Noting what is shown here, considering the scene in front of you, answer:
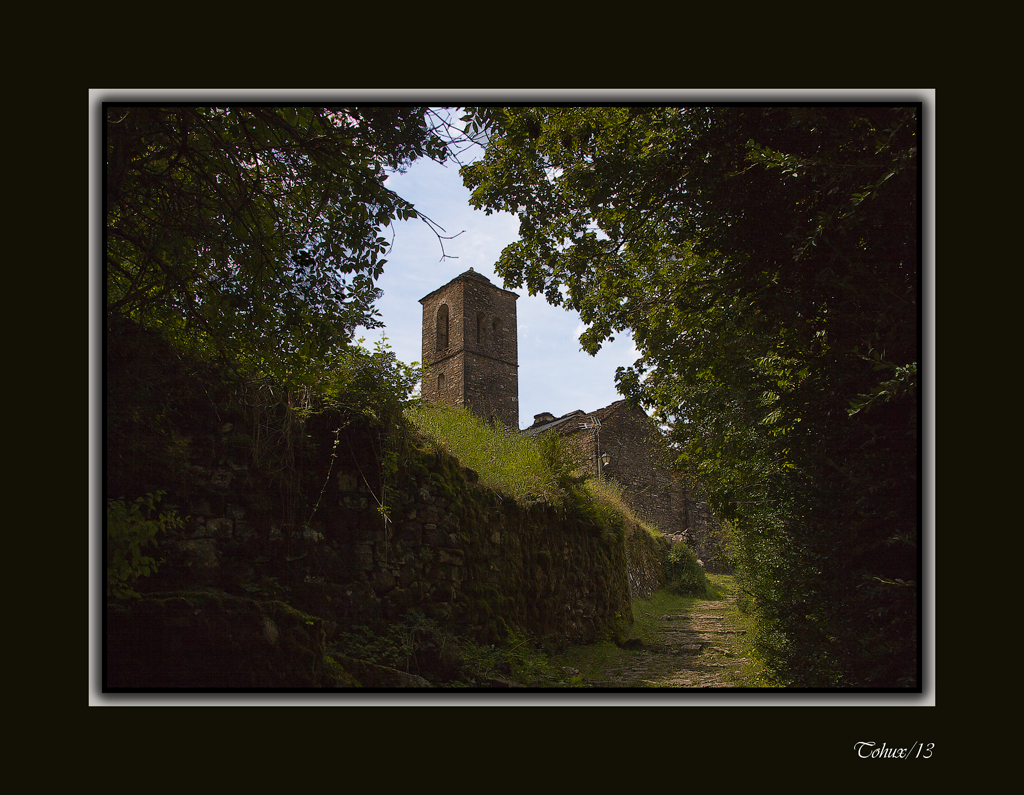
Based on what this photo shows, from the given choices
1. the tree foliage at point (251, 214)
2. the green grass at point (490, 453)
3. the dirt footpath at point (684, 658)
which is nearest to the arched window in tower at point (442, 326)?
the green grass at point (490, 453)

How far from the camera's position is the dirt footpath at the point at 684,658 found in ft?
16.0

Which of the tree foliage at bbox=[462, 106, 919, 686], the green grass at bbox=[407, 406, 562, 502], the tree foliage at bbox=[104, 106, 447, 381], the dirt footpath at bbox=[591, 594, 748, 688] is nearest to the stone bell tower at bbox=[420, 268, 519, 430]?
the green grass at bbox=[407, 406, 562, 502]

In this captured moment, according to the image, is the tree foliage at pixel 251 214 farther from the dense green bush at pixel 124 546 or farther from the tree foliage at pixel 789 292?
the dense green bush at pixel 124 546

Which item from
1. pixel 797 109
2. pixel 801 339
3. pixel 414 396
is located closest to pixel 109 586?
pixel 414 396

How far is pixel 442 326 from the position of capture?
15094mm

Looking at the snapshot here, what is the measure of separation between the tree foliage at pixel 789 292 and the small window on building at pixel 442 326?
394 inches

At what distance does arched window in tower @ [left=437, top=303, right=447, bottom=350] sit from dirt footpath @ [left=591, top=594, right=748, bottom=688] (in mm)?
8779

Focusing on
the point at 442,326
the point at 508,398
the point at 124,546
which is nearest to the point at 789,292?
the point at 124,546

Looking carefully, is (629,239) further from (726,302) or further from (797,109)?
(797,109)

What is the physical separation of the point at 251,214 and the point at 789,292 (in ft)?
11.0

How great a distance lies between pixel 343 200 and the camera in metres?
3.56

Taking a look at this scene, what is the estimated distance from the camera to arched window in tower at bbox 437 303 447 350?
49.4 feet

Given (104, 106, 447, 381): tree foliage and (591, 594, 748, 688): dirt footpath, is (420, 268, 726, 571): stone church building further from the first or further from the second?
(104, 106, 447, 381): tree foliage

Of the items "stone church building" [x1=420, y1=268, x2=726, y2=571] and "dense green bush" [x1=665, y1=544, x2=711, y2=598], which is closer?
"dense green bush" [x1=665, y1=544, x2=711, y2=598]
